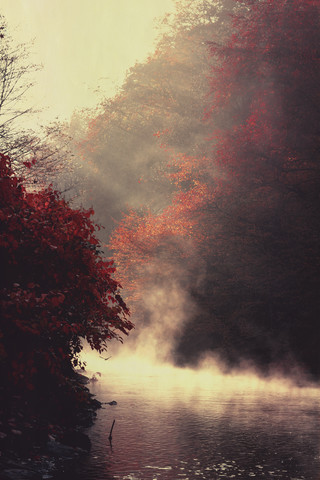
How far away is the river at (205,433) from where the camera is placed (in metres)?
14.8

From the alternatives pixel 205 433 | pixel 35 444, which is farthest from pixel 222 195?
pixel 35 444

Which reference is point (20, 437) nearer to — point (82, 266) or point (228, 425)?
point (82, 266)

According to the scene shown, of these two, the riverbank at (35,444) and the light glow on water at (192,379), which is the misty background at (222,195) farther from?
the riverbank at (35,444)

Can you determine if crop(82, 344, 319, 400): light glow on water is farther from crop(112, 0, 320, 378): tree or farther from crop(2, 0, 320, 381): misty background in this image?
crop(112, 0, 320, 378): tree

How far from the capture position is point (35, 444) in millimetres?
15711

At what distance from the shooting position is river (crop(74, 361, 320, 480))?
14781 millimetres

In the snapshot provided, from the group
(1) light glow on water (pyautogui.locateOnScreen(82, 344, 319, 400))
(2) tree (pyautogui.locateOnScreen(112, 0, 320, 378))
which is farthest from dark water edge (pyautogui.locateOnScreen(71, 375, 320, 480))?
(2) tree (pyautogui.locateOnScreen(112, 0, 320, 378))

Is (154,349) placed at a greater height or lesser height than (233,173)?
lesser

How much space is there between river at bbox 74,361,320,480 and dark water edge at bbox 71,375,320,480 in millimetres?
23

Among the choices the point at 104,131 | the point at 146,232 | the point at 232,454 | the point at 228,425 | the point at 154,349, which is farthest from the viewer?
the point at 104,131

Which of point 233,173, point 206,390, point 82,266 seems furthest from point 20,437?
point 233,173

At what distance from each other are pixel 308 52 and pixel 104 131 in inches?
1347

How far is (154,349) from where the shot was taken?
44906mm

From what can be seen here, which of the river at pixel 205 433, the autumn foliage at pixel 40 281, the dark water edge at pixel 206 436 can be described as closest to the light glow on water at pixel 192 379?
the river at pixel 205 433
